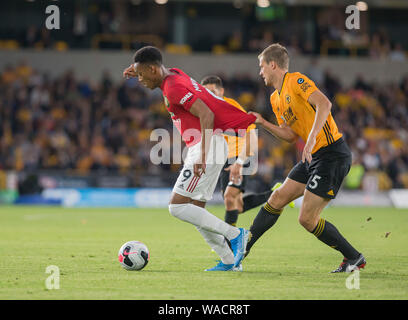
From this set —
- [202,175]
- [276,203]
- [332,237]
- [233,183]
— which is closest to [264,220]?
[276,203]

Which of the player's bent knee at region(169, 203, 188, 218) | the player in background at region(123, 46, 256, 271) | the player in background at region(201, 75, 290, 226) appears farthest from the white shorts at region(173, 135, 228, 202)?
the player in background at region(201, 75, 290, 226)

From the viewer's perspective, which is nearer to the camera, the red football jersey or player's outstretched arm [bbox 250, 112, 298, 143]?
the red football jersey

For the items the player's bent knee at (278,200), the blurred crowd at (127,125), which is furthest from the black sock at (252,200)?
the blurred crowd at (127,125)

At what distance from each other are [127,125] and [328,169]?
18404mm

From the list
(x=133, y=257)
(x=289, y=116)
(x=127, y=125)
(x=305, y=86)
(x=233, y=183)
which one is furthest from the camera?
(x=127, y=125)

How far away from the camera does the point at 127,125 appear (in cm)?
2511

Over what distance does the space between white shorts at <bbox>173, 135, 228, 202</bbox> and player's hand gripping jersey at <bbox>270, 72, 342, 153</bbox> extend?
2.65 feet

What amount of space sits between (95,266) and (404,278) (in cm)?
324

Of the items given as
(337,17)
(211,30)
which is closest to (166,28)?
(211,30)

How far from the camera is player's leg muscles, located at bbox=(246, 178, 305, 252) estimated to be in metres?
7.53

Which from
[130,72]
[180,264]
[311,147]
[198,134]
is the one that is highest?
[130,72]

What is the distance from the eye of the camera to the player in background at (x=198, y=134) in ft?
22.0

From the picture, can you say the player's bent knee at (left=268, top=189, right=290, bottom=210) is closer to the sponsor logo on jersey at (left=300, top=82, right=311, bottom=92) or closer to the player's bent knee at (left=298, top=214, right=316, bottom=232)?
the player's bent knee at (left=298, top=214, right=316, bottom=232)

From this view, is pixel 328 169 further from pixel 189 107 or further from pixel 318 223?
pixel 189 107
